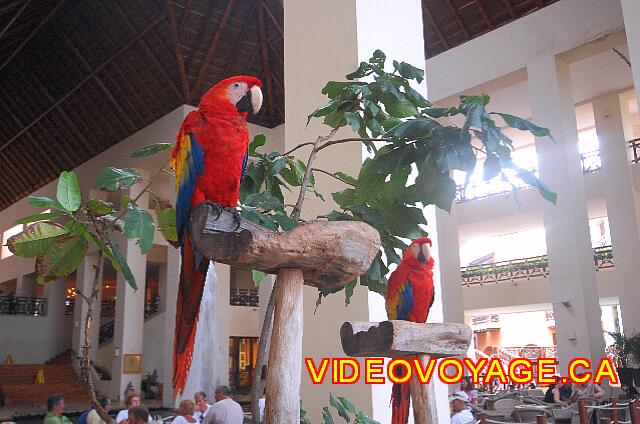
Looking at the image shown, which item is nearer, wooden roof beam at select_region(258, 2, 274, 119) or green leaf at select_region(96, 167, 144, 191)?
green leaf at select_region(96, 167, 144, 191)

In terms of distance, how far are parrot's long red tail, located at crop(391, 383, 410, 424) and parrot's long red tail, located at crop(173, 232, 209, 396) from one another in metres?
0.83

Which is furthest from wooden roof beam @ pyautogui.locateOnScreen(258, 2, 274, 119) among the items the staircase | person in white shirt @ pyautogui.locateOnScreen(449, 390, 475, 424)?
person in white shirt @ pyautogui.locateOnScreen(449, 390, 475, 424)

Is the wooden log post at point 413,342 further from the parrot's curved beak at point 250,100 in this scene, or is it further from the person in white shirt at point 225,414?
the person in white shirt at point 225,414

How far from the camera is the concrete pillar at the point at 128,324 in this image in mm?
13227

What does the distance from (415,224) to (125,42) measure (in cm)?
1169

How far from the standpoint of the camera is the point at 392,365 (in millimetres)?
1857

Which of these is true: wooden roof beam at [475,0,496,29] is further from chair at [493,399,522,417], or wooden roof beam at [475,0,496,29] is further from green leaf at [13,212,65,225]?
green leaf at [13,212,65,225]

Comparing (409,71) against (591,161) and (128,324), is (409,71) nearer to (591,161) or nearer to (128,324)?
(128,324)

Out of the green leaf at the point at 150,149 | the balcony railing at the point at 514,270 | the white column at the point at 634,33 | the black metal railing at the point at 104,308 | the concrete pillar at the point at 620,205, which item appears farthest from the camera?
the black metal railing at the point at 104,308

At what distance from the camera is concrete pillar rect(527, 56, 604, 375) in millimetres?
8328

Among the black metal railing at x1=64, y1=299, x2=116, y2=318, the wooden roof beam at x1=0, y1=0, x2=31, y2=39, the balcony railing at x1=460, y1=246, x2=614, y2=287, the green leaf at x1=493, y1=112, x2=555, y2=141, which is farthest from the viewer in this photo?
the black metal railing at x1=64, y1=299, x2=116, y2=318

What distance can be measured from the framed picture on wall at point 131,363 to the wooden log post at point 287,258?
12.9 m

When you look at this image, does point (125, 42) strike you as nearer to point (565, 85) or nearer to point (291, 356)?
point (565, 85)

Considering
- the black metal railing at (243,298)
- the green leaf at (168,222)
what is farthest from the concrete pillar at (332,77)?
the black metal railing at (243,298)
